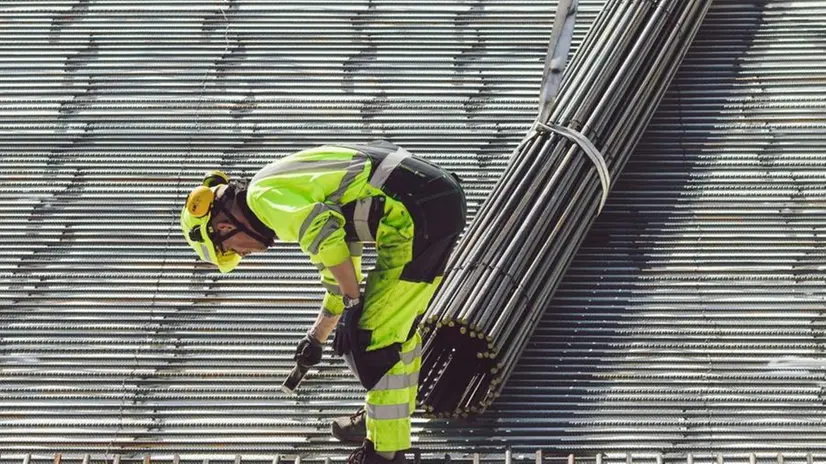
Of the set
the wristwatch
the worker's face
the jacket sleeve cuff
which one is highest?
the worker's face

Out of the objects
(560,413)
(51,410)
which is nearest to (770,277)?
(560,413)

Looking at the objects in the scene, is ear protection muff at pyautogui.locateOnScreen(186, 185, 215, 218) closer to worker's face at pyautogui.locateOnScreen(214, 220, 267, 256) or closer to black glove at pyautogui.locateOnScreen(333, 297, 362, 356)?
worker's face at pyautogui.locateOnScreen(214, 220, 267, 256)

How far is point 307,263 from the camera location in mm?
5785

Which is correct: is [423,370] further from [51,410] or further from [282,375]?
[51,410]

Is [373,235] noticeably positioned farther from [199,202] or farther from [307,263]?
[307,263]

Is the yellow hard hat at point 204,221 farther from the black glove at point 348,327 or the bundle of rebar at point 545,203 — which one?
the bundle of rebar at point 545,203

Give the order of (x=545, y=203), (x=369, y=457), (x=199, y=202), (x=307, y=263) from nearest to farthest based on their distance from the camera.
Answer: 1. (x=199, y=202)
2. (x=369, y=457)
3. (x=545, y=203)
4. (x=307, y=263)

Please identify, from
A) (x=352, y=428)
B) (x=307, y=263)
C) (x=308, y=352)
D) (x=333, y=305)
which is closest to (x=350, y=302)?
(x=333, y=305)

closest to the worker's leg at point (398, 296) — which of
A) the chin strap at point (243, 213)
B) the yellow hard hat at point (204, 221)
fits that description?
the chin strap at point (243, 213)

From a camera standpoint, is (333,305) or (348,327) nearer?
(348,327)

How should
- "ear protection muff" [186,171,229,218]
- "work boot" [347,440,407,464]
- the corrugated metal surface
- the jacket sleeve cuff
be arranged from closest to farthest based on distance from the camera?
1. "ear protection muff" [186,171,229,218]
2. "work boot" [347,440,407,464]
3. the jacket sleeve cuff
4. the corrugated metal surface

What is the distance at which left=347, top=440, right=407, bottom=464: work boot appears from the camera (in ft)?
15.2

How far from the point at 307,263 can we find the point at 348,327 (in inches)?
49.1

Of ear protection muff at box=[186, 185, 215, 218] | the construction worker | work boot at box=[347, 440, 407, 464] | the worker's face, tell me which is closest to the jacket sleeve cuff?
the construction worker
